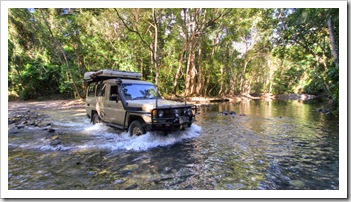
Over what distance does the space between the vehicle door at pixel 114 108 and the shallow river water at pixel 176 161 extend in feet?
2.09

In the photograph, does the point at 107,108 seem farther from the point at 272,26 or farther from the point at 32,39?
the point at 32,39

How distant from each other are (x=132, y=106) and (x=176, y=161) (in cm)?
246

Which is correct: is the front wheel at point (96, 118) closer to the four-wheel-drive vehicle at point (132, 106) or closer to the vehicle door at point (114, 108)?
the four-wheel-drive vehicle at point (132, 106)

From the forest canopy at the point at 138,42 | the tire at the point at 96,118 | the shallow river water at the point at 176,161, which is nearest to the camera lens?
the shallow river water at the point at 176,161

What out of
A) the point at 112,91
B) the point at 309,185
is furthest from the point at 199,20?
the point at 309,185

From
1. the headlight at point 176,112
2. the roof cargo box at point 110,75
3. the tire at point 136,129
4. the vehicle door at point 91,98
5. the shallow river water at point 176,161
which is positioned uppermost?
the roof cargo box at point 110,75

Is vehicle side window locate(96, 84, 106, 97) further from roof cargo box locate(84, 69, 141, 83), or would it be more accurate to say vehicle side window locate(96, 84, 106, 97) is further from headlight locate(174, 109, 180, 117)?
headlight locate(174, 109, 180, 117)

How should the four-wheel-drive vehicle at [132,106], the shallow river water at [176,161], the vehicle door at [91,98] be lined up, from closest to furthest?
1. the shallow river water at [176,161]
2. the four-wheel-drive vehicle at [132,106]
3. the vehicle door at [91,98]

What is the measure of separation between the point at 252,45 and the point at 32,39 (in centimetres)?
3170

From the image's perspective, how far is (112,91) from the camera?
7.56 m

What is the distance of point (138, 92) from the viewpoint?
7340 mm

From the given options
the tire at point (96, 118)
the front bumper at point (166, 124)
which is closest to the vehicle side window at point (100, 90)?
the tire at point (96, 118)

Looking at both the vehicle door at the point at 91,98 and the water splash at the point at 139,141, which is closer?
the water splash at the point at 139,141

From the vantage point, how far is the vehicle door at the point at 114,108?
6973mm
